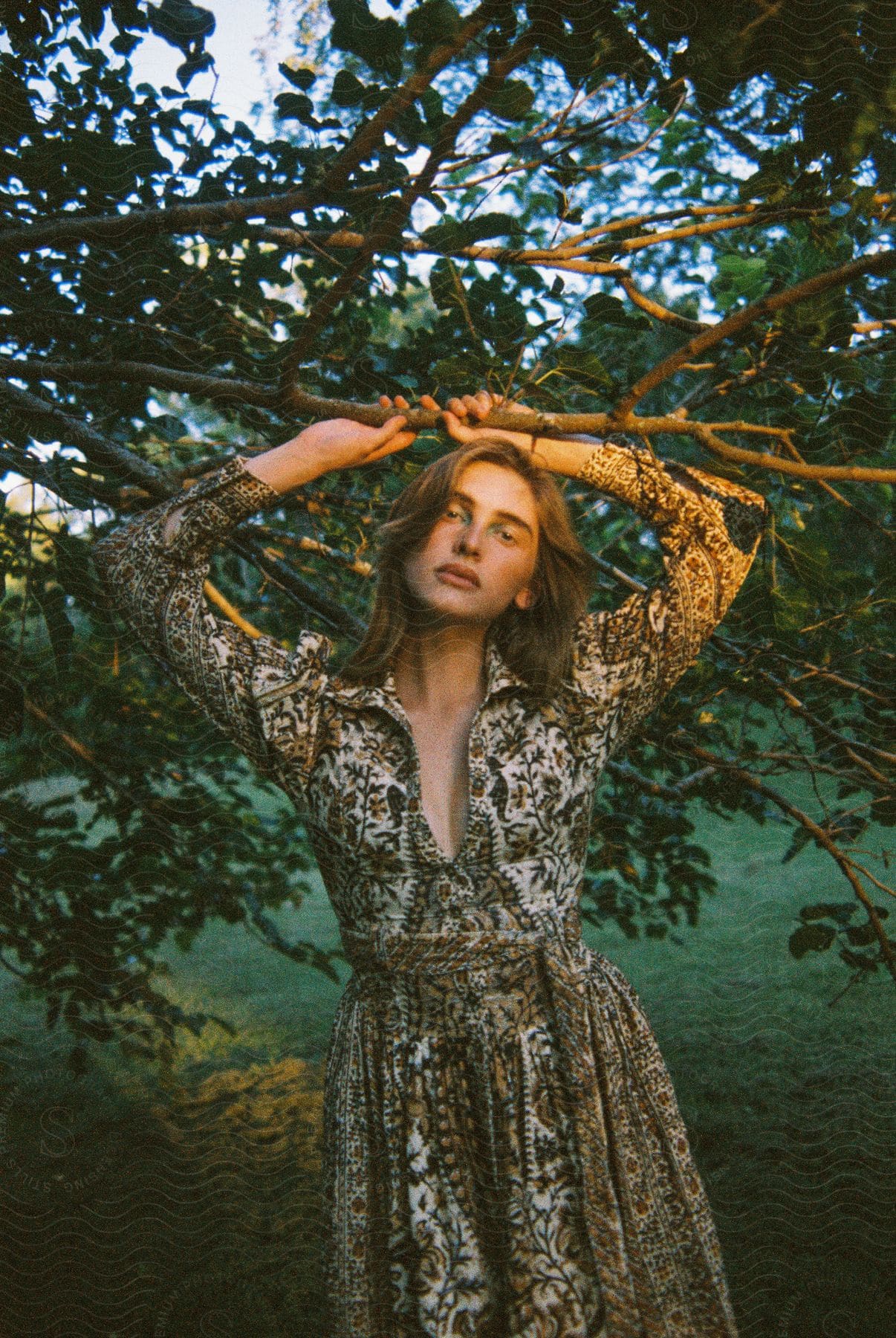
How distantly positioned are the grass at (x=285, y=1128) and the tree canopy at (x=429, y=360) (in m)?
0.08

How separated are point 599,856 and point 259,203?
927 mm

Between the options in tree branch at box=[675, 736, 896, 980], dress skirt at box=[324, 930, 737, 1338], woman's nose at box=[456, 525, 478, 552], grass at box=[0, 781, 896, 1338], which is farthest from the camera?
grass at box=[0, 781, 896, 1338]

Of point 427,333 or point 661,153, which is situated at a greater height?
point 661,153

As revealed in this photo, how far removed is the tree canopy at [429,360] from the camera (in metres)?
0.99

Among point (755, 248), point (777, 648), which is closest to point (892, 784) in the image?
point (777, 648)

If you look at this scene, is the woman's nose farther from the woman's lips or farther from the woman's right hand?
the woman's right hand

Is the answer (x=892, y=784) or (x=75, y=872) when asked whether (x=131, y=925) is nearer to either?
(x=75, y=872)

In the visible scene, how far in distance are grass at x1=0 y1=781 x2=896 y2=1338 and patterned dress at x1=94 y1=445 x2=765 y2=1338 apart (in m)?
0.56

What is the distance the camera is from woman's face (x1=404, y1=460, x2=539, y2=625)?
926 millimetres

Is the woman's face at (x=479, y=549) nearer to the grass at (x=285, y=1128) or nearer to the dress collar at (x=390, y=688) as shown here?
the dress collar at (x=390, y=688)

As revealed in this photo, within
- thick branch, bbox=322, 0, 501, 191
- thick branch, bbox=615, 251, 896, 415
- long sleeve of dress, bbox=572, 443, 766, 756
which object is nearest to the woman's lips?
long sleeve of dress, bbox=572, 443, 766, 756

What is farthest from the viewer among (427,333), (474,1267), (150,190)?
(427,333)

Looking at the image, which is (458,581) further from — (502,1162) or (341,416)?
(502,1162)

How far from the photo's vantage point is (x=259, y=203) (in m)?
1.07
